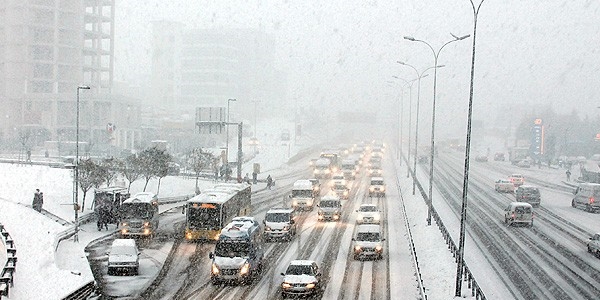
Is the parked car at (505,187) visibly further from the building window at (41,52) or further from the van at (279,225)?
the building window at (41,52)

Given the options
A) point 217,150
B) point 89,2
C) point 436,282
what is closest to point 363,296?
point 436,282

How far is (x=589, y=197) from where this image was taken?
50.7 meters

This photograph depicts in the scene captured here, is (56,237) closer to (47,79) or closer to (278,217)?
(278,217)

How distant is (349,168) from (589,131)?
135 meters

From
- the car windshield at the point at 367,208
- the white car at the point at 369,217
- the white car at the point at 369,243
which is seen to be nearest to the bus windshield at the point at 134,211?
the white car at the point at 369,217

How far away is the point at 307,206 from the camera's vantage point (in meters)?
50.1

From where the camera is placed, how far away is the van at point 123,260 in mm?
27984

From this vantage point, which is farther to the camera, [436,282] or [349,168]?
[349,168]

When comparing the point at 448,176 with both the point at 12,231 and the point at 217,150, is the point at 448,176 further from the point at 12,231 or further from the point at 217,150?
the point at 12,231

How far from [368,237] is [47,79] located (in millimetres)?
101770

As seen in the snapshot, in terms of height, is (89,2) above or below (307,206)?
above

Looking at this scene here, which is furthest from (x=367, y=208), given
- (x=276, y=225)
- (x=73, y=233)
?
(x=73, y=233)

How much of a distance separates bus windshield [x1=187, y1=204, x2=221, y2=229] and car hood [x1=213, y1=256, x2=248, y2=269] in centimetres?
885

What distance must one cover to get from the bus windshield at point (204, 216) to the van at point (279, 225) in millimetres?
3066
